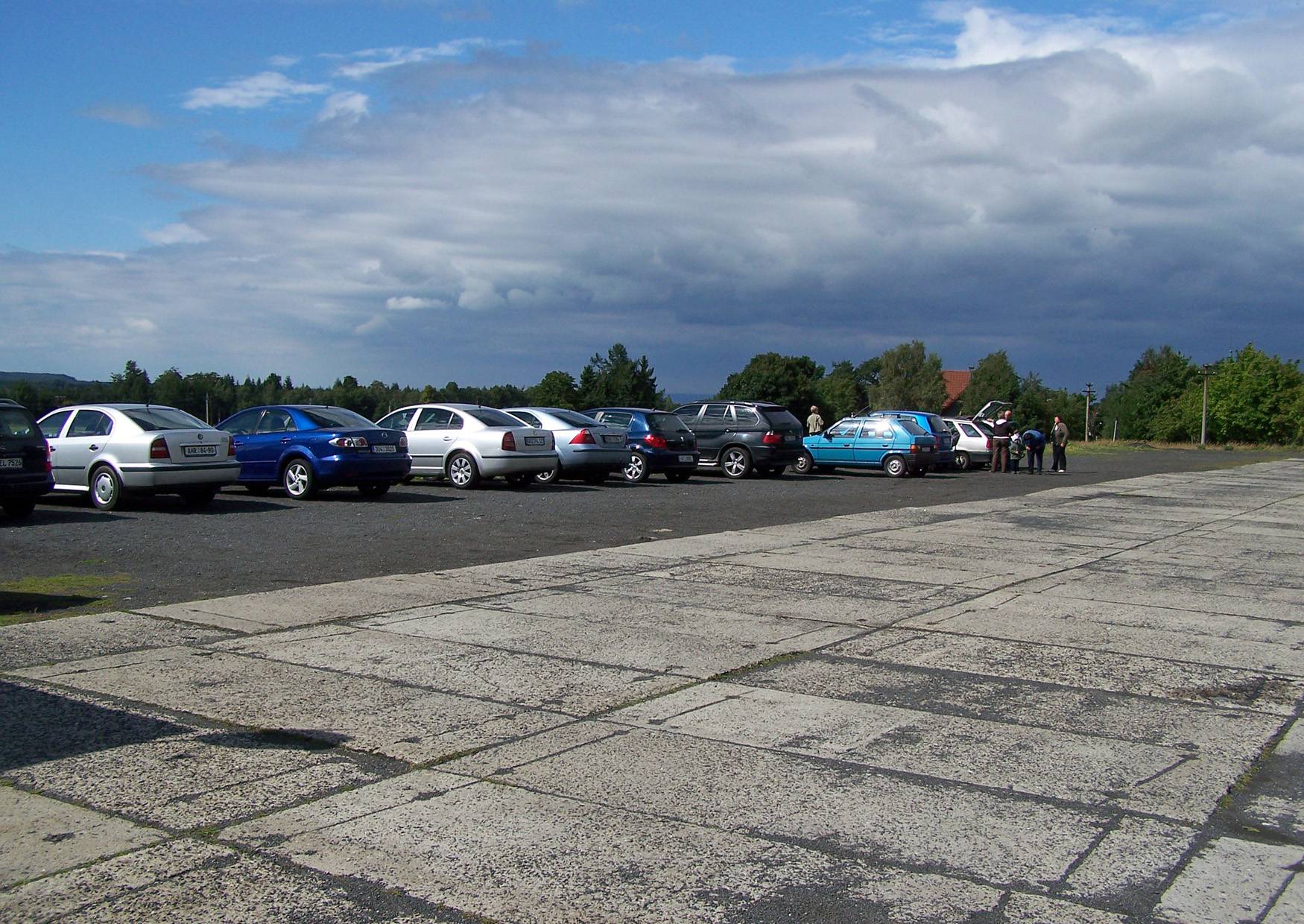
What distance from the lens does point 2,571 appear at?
10.3 m

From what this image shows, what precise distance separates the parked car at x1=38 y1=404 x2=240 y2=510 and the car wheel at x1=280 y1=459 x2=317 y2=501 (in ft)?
4.72

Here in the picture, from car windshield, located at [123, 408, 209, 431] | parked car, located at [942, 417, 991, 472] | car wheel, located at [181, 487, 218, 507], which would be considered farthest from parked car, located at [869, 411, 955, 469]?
car windshield, located at [123, 408, 209, 431]

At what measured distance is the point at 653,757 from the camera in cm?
513

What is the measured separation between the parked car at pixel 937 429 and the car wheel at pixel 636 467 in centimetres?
936

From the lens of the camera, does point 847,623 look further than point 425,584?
No

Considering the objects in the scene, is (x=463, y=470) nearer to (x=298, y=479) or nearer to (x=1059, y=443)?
(x=298, y=479)

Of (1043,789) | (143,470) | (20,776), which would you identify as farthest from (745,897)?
(143,470)

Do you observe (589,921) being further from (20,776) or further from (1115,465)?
(1115,465)

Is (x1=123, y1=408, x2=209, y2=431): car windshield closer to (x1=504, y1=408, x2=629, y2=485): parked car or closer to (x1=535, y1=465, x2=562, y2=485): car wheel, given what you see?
(x1=504, y1=408, x2=629, y2=485): parked car

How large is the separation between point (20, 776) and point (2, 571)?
648cm

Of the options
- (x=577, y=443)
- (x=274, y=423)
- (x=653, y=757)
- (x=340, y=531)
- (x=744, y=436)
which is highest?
(x=274, y=423)

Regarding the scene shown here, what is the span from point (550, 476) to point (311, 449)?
5.61m

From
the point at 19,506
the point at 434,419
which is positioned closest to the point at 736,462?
the point at 434,419

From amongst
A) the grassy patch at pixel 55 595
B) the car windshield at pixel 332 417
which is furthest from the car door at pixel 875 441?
the grassy patch at pixel 55 595
